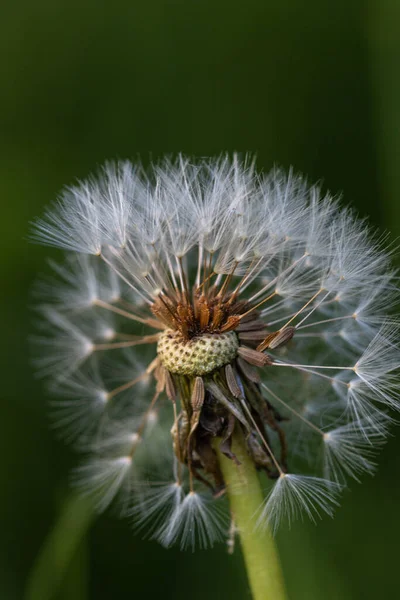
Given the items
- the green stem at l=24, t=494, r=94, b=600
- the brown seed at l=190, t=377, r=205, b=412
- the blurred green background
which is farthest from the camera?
the blurred green background

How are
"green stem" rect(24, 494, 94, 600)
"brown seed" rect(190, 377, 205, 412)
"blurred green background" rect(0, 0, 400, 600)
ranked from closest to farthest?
"brown seed" rect(190, 377, 205, 412) → "green stem" rect(24, 494, 94, 600) → "blurred green background" rect(0, 0, 400, 600)

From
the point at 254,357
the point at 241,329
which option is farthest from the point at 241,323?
the point at 254,357

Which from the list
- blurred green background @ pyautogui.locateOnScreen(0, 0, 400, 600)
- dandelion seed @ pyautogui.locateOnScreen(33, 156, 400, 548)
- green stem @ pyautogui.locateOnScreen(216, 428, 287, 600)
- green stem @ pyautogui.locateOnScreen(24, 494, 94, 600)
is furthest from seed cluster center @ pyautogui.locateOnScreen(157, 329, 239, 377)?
blurred green background @ pyautogui.locateOnScreen(0, 0, 400, 600)

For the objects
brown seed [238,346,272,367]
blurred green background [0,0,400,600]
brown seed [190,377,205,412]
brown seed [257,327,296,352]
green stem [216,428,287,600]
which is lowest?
green stem [216,428,287,600]

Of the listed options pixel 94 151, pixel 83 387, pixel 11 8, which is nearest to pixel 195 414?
pixel 83 387

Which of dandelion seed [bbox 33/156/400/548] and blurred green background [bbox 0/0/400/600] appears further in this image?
blurred green background [bbox 0/0/400/600]

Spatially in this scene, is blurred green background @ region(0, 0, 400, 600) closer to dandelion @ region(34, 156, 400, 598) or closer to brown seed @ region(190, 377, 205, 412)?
dandelion @ region(34, 156, 400, 598)

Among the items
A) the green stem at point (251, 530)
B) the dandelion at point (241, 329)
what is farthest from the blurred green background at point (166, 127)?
the green stem at point (251, 530)
